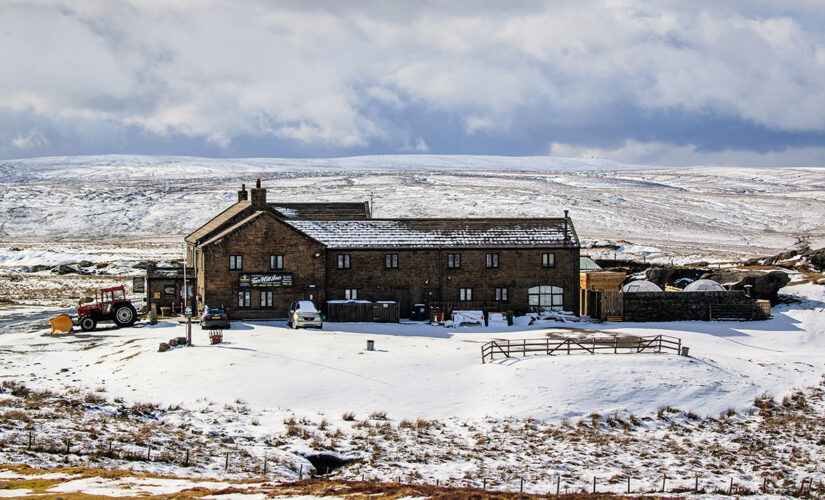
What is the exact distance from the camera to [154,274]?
46469 millimetres

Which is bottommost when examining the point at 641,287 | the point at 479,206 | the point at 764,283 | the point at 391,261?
the point at 641,287

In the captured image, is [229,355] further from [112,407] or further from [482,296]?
[482,296]

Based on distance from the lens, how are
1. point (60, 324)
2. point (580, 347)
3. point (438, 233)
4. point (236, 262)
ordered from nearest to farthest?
point (580, 347) < point (60, 324) < point (236, 262) < point (438, 233)

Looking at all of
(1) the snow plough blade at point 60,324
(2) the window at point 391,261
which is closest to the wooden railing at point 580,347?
(2) the window at point 391,261

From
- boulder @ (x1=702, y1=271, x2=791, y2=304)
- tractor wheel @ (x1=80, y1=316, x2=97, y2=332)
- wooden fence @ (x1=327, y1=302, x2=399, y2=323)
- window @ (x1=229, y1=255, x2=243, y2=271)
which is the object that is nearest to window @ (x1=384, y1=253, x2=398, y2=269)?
wooden fence @ (x1=327, y1=302, x2=399, y2=323)

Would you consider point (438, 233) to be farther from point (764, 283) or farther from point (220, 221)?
point (764, 283)

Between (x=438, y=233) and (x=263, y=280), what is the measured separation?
11.7 meters

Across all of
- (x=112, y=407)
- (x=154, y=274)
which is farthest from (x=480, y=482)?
(x=154, y=274)

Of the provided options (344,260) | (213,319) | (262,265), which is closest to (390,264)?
(344,260)

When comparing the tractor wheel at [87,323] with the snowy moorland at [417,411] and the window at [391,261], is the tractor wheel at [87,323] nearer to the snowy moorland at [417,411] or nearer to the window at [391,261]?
the snowy moorland at [417,411]

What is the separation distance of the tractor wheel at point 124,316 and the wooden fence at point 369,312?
11284 mm

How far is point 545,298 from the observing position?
46531 mm

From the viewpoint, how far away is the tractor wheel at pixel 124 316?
41.6 m

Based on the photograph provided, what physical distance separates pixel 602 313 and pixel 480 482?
26.6m
